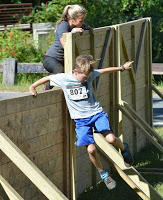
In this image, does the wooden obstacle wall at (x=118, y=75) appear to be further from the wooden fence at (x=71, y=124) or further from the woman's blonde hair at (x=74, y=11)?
the woman's blonde hair at (x=74, y=11)

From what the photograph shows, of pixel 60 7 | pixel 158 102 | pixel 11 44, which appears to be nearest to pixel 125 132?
pixel 158 102

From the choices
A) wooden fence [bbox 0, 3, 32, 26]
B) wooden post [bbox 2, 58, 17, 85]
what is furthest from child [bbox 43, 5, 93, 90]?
wooden fence [bbox 0, 3, 32, 26]

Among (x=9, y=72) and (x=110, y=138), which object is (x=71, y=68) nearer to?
(x=110, y=138)

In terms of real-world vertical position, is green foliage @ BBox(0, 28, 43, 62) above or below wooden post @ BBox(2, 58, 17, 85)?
above

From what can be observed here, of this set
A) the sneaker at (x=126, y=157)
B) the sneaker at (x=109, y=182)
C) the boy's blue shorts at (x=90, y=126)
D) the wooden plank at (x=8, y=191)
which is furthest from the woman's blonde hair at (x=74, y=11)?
the wooden plank at (x=8, y=191)

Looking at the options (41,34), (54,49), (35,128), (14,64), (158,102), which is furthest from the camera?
(41,34)

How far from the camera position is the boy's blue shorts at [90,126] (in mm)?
6062

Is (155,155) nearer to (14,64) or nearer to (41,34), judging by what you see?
(14,64)

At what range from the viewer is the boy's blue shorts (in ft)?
19.9

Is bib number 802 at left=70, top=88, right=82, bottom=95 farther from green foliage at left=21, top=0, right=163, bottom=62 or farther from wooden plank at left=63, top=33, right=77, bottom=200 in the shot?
green foliage at left=21, top=0, right=163, bottom=62

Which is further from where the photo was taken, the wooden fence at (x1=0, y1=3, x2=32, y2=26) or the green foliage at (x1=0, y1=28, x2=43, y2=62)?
the wooden fence at (x1=0, y1=3, x2=32, y2=26)

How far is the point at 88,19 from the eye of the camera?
60.0 feet

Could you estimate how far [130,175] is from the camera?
21.5 feet

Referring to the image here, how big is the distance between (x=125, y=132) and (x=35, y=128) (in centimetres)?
316
